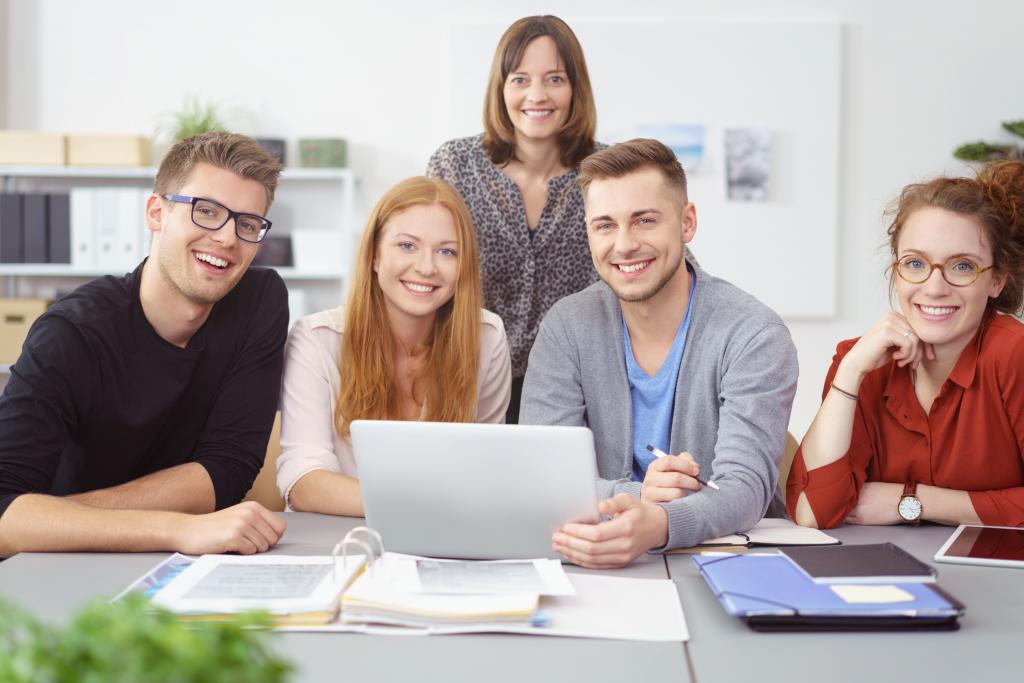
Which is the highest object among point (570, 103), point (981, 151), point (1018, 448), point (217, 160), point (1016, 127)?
point (1016, 127)

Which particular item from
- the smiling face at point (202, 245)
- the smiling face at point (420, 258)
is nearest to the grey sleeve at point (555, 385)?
the smiling face at point (420, 258)

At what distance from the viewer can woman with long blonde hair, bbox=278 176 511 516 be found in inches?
79.7

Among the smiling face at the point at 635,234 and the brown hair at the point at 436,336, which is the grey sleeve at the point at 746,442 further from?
the brown hair at the point at 436,336

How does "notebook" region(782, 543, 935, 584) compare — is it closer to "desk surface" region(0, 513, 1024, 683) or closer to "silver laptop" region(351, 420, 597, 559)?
"desk surface" region(0, 513, 1024, 683)

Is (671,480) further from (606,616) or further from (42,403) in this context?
(42,403)

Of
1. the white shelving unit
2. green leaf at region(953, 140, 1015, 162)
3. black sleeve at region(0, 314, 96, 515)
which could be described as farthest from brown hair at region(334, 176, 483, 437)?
green leaf at region(953, 140, 1015, 162)

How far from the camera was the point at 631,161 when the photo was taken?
1.90 meters

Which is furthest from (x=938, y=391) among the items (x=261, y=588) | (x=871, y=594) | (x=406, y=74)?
(x=406, y=74)

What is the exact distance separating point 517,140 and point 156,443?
1.18m

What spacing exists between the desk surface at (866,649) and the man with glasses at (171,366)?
1002 millimetres

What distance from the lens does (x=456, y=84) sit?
4.37 metres

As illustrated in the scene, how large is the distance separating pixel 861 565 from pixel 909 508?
1.71ft

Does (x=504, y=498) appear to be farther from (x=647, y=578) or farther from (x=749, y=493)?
(x=749, y=493)

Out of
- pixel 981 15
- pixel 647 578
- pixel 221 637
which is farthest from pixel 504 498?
pixel 981 15
